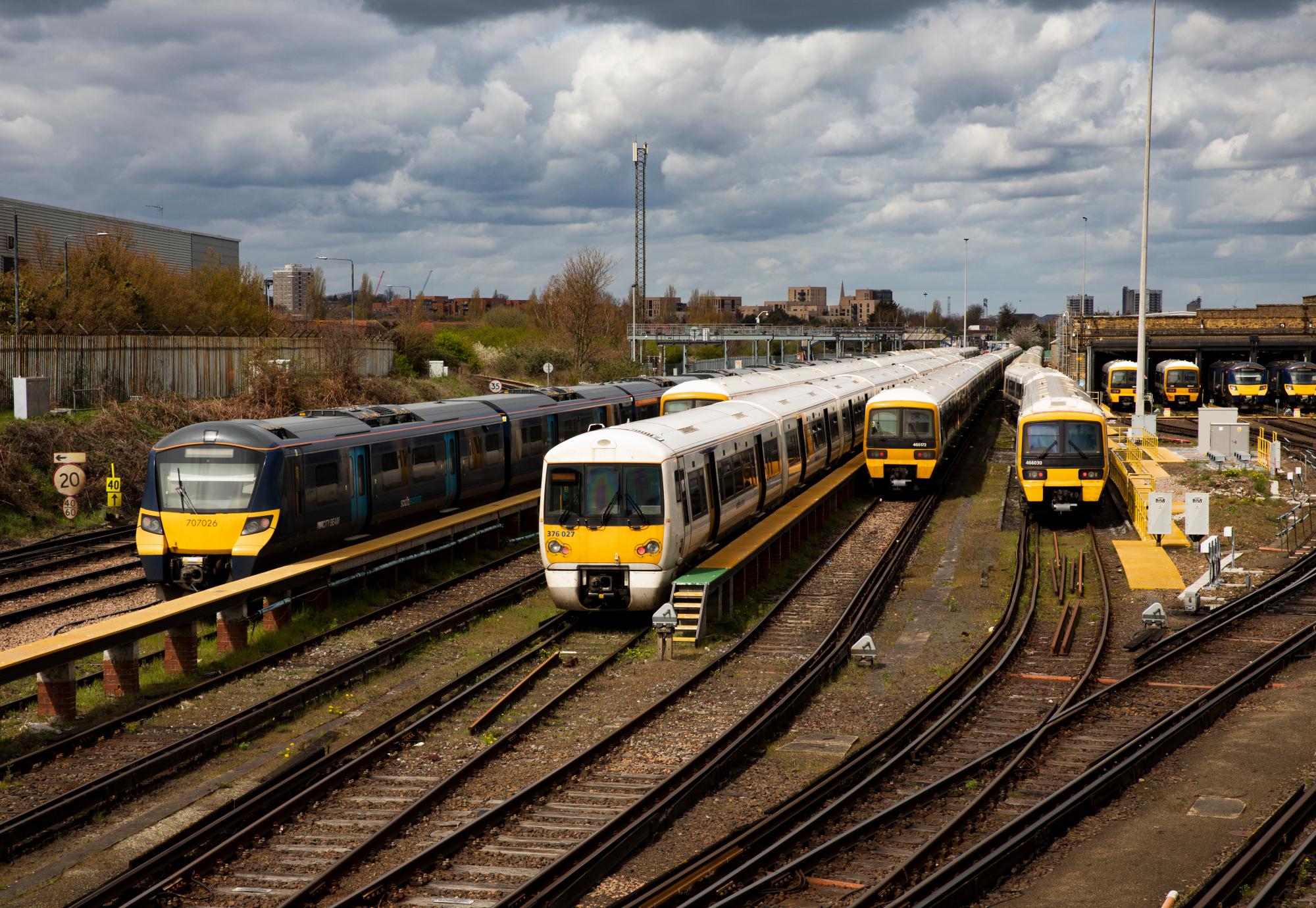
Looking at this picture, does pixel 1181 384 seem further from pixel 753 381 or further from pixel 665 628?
pixel 665 628

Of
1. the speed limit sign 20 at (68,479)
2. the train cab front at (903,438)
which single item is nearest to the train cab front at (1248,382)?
the train cab front at (903,438)

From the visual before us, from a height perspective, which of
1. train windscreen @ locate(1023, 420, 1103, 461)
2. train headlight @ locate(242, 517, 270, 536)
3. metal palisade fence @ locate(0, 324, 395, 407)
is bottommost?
train headlight @ locate(242, 517, 270, 536)

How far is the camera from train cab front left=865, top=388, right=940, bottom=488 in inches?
1206

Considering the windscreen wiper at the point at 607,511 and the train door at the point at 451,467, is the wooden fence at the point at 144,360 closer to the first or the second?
the train door at the point at 451,467

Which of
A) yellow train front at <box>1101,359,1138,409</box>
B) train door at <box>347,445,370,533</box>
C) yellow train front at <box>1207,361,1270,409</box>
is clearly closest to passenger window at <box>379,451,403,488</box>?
train door at <box>347,445,370,533</box>

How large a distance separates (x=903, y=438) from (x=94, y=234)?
37881 millimetres

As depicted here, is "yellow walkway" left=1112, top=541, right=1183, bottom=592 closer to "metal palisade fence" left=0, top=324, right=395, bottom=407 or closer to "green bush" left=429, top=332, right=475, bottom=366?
"metal palisade fence" left=0, top=324, right=395, bottom=407

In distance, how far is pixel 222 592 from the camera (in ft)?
53.8

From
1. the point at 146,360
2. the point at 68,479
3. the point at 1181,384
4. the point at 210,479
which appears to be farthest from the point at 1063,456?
the point at 1181,384

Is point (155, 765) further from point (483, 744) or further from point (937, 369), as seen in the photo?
point (937, 369)

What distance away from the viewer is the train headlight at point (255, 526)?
59.1 feet

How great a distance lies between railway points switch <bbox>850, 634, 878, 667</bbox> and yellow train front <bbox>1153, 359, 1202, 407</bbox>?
5240 centimetres

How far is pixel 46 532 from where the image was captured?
26.0 meters

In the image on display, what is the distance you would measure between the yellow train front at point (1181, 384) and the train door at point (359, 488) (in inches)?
2054
